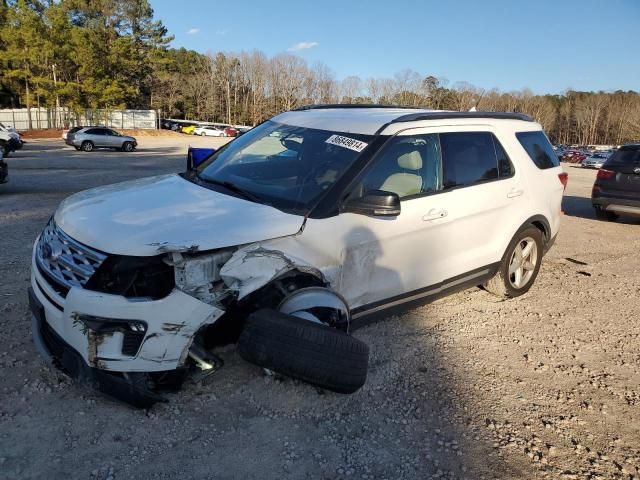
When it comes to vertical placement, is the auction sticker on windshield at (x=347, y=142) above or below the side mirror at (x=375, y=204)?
above

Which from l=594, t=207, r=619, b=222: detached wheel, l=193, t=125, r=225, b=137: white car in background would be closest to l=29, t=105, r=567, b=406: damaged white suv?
l=594, t=207, r=619, b=222: detached wheel

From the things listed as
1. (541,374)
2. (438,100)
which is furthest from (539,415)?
(438,100)

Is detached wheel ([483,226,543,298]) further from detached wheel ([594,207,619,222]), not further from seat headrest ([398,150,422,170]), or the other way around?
detached wheel ([594,207,619,222])

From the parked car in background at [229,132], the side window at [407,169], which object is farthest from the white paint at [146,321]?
the parked car in background at [229,132]

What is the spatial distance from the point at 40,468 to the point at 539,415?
9.50 feet

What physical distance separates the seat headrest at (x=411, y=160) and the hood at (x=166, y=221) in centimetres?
108

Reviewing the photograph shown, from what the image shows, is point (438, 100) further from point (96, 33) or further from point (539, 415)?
point (539, 415)

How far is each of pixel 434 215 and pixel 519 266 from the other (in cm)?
177

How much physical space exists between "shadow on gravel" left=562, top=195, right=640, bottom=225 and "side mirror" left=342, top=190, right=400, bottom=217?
30.1ft

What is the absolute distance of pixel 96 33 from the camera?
6006 cm

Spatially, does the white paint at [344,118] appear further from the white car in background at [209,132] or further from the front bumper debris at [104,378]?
the white car in background at [209,132]

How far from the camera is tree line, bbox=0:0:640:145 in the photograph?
2029 inches

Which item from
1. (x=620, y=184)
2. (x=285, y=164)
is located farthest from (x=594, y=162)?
(x=285, y=164)

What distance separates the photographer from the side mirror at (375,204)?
Result: 342cm
